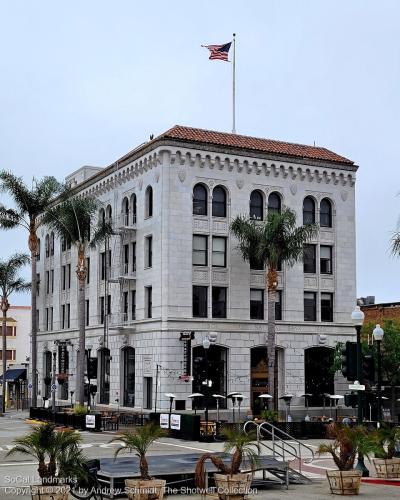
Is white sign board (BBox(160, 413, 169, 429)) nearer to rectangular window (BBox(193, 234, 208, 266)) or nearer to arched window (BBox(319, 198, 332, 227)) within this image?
rectangular window (BBox(193, 234, 208, 266))

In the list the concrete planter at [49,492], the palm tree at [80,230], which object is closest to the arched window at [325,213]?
the palm tree at [80,230]

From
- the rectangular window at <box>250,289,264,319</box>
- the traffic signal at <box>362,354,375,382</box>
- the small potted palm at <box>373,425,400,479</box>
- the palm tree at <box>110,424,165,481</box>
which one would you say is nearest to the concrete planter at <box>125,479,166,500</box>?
the palm tree at <box>110,424,165,481</box>

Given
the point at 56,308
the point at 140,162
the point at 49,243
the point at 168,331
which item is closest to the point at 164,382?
the point at 168,331

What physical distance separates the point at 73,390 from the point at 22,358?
34.3m

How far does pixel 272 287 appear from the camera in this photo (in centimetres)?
4841

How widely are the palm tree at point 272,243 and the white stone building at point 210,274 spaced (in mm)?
2905

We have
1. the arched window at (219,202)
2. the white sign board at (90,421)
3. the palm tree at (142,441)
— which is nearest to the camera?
the palm tree at (142,441)

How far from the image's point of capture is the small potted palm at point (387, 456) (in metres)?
22.6

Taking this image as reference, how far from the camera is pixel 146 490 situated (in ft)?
58.2

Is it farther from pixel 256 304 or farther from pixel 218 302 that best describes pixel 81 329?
pixel 256 304

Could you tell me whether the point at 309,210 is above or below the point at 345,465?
above

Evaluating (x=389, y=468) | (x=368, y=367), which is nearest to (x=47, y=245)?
(x=368, y=367)

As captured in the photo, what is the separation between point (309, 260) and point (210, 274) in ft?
26.1

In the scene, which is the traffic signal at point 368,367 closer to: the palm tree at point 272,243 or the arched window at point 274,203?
the palm tree at point 272,243
